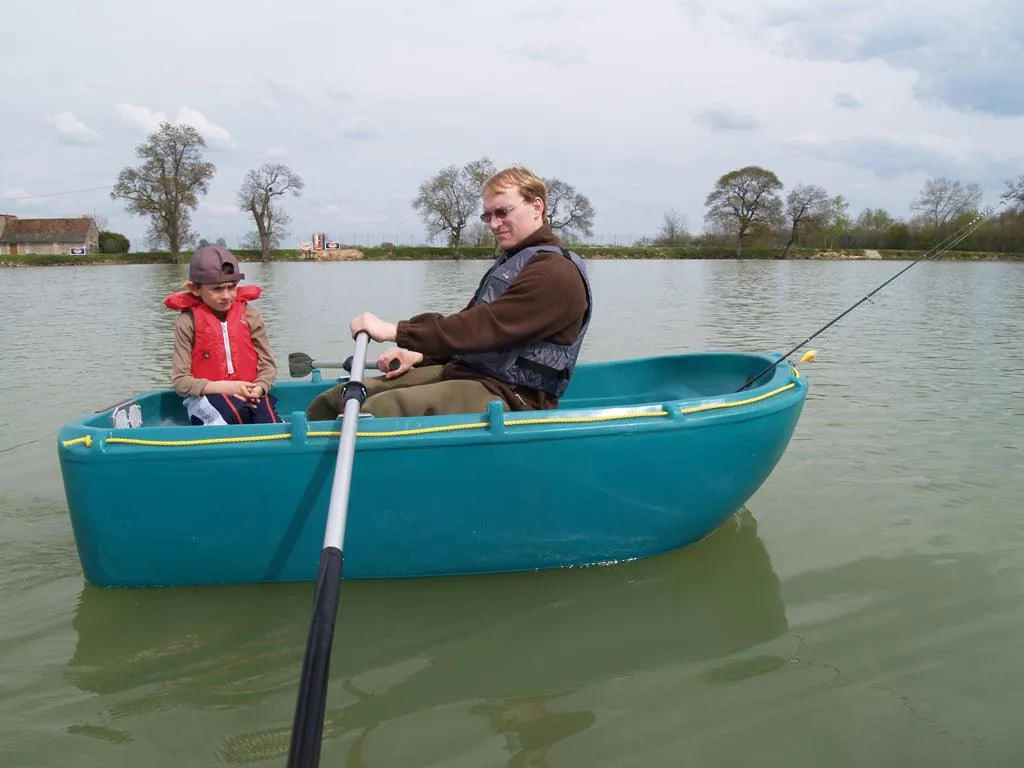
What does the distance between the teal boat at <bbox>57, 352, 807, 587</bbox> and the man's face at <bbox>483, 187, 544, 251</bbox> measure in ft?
2.99

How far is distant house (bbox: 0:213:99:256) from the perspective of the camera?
72.2m

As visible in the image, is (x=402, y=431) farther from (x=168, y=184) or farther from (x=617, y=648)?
(x=168, y=184)

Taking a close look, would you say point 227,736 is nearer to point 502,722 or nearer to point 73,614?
point 502,722

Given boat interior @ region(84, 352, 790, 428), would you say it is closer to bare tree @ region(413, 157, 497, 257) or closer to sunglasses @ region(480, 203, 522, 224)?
sunglasses @ region(480, 203, 522, 224)

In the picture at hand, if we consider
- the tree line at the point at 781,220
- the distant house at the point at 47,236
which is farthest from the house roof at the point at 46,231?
the tree line at the point at 781,220

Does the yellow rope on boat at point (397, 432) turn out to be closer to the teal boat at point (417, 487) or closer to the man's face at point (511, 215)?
the teal boat at point (417, 487)

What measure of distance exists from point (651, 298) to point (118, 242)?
65.0 meters

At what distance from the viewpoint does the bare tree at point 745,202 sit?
233 feet

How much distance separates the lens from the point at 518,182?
12.1 feet

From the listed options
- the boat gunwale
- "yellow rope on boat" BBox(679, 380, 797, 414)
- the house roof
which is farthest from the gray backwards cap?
the house roof

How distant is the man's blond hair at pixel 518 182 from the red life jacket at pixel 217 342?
5.32ft

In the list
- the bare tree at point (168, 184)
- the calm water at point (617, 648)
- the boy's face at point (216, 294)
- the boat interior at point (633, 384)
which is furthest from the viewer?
the bare tree at point (168, 184)

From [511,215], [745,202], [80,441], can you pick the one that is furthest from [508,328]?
[745,202]

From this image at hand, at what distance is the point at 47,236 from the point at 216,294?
81.9 metres
